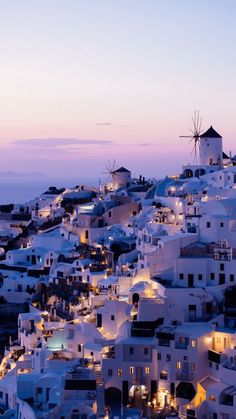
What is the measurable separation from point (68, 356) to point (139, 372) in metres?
3.16

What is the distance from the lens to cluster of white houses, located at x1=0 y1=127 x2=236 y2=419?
2248 centimetres

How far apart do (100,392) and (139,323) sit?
9.90 feet

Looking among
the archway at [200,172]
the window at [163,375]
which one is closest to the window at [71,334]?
the window at [163,375]

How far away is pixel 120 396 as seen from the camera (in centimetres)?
2358

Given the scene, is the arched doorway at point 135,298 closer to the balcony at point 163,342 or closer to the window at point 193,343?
the balcony at point 163,342

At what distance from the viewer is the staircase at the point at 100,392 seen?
21.8 meters

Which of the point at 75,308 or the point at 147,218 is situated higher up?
the point at 147,218

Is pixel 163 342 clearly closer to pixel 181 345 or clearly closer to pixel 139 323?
pixel 181 345

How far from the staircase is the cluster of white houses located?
35 mm

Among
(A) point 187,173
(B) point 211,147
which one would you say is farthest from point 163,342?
(B) point 211,147

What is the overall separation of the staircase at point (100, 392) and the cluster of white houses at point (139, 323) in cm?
3

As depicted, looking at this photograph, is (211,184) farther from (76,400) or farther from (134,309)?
(76,400)

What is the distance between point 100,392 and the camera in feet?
74.6

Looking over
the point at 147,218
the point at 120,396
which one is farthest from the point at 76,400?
the point at 147,218
